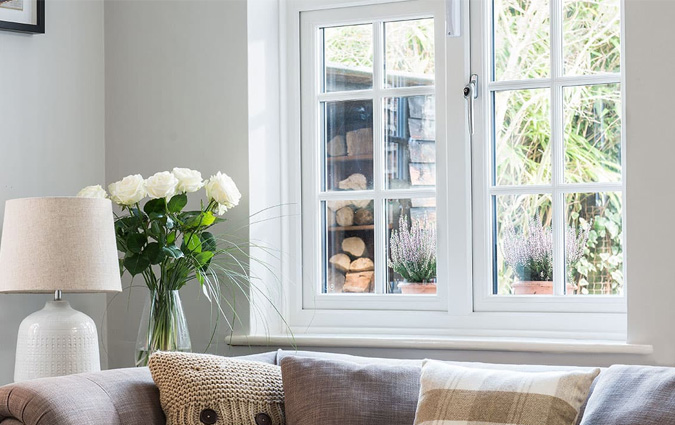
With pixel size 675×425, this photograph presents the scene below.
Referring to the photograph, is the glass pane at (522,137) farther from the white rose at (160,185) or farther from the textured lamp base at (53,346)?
the textured lamp base at (53,346)

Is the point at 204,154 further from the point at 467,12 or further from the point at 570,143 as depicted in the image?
the point at 570,143

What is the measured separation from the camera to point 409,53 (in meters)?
3.35

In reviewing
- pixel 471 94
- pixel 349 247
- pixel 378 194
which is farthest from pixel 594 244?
pixel 349 247

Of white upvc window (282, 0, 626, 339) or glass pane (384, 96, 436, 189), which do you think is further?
glass pane (384, 96, 436, 189)

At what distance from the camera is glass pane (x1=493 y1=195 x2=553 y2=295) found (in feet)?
10.3

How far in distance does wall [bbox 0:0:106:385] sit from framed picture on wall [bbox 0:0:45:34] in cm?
4

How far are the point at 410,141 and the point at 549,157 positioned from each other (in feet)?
1.65

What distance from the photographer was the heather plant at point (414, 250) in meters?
3.29

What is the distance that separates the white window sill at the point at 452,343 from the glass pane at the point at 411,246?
9.3 inches

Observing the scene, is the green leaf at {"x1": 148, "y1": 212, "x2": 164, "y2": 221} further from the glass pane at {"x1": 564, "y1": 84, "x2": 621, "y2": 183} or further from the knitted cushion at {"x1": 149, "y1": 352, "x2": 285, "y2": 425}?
the glass pane at {"x1": 564, "y1": 84, "x2": 621, "y2": 183}

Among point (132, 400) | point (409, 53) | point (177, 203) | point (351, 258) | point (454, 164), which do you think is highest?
point (409, 53)

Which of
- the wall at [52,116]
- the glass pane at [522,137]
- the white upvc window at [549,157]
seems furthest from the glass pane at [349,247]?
the wall at [52,116]

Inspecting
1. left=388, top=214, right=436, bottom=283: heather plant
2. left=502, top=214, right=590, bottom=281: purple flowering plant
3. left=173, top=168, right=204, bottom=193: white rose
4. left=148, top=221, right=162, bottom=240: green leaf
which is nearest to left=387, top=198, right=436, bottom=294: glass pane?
left=388, top=214, right=436, bottom=283: heather plant

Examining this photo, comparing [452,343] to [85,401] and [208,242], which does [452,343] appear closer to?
[208,242]
